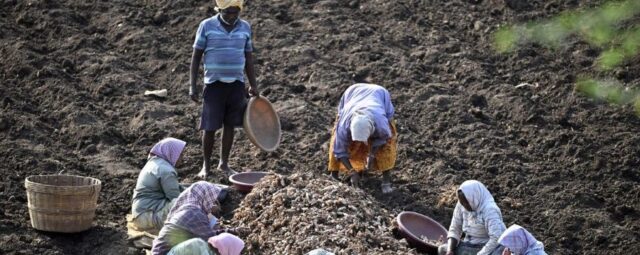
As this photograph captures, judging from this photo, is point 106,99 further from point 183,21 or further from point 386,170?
point 386,170

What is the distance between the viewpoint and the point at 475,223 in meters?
8.84

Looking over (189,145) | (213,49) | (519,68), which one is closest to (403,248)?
(213,49)

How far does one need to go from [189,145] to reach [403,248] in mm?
3398

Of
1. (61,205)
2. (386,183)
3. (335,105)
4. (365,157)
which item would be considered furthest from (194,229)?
(335,105)

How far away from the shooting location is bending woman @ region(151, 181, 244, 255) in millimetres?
7605

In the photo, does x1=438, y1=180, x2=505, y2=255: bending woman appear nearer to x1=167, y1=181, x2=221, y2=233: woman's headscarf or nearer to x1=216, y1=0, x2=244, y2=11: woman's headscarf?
x1=167, y1=181, x2=221, y2=233: woman's headscarf

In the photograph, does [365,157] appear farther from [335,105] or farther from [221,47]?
[335,105]

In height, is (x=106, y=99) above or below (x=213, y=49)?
below

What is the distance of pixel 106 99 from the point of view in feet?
41.2

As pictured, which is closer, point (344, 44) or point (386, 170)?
point (386, 170)

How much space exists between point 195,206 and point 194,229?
19cm

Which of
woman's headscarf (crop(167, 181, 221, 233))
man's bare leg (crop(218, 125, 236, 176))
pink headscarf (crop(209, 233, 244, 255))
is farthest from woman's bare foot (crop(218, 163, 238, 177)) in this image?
pink headscarf (crop(209, 233, 244, 255))

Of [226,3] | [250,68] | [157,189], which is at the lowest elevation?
[157,189]

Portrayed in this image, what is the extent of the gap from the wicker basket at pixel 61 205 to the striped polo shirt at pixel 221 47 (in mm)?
1645
